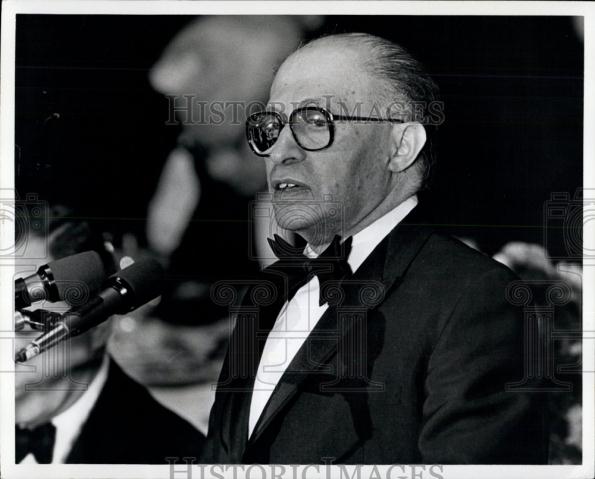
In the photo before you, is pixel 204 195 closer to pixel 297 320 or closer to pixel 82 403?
pixel 297 320

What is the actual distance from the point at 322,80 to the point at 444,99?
1.63 ft

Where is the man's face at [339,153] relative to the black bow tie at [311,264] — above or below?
above

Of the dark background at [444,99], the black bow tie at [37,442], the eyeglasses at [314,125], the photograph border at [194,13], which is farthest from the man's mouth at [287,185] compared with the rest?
the black bow tie at [37,442]

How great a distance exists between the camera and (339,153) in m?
2.68

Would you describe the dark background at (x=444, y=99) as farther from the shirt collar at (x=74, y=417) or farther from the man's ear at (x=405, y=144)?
the shirt collar at (x=74, y=417)

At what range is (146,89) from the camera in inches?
111

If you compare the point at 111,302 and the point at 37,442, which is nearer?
the point at 111,302

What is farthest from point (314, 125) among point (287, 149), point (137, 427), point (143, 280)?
point (137, 427)

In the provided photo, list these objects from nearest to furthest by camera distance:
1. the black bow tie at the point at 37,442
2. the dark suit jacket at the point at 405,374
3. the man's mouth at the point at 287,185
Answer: the dark suit jacket at the point at 405,374 → the man's mouth at the point at 287,185 → the black bow tie at the point at 37,442

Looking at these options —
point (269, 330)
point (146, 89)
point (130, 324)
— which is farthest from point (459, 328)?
point (146, 89)

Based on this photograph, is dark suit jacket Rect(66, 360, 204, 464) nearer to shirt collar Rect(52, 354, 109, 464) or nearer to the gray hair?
shirt collar Rect(52, 354, 109, 464)

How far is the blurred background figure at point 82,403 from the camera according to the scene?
2.81m

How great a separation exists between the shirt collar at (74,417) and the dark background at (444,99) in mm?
610

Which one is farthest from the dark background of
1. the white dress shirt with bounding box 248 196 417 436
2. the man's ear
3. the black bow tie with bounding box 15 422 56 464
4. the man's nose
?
the black bow tie with bounding box 15 422 56 464
